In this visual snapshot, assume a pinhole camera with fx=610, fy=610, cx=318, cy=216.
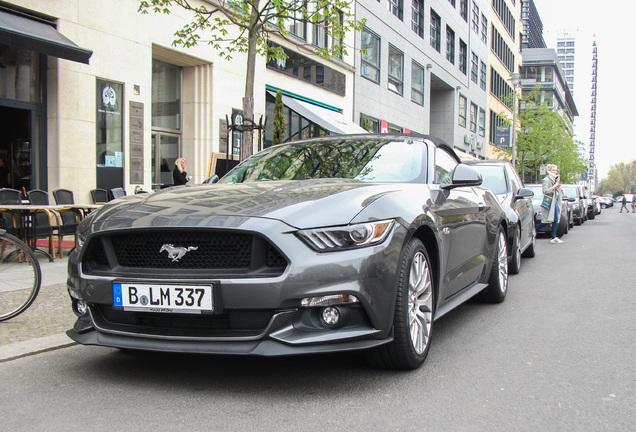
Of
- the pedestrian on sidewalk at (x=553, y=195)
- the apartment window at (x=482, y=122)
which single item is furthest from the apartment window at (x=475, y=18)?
the pedestrian on sidewalk at (x=553, y=195)

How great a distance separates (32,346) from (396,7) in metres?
25.7

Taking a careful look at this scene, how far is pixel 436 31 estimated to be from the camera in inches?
1316

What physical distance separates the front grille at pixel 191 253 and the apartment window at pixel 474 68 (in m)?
40.2

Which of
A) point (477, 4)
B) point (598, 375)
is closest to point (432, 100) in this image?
point (477, 4)

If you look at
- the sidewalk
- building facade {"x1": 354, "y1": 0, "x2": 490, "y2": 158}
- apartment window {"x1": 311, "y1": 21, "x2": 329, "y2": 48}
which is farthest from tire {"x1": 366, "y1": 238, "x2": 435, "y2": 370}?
apartment window {"x1": 311, "y1": 21, "x2": 329, "y2": 48}

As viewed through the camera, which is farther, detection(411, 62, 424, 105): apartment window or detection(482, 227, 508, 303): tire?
detection(411, 62, 424, 105): apartment window

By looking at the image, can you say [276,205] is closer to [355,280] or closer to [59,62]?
[355,280]

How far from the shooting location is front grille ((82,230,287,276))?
302cm

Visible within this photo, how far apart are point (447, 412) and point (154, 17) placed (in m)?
12.4

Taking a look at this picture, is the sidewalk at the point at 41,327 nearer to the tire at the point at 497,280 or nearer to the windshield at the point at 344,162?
the windshield at the point at 344,162

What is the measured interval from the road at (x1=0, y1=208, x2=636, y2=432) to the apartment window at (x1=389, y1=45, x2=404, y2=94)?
23.1 m

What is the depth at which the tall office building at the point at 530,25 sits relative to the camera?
297 ft

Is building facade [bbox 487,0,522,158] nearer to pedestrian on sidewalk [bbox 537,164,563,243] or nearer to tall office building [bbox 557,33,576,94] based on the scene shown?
pedestrian on sidewalk [bbox 537,164,563,243]

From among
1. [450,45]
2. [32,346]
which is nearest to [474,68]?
[450,45]
